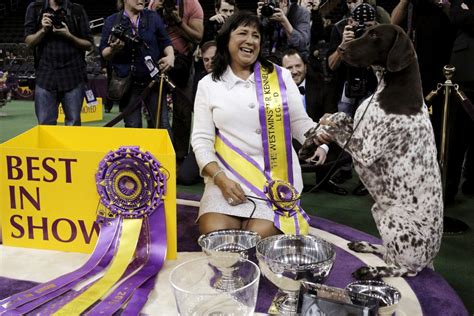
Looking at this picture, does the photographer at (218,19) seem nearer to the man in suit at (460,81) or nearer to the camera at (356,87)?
the camera at (356,87)

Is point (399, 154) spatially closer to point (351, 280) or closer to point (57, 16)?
point (351, 280)

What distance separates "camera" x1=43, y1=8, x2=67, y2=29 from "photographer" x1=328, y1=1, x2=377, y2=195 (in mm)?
1956

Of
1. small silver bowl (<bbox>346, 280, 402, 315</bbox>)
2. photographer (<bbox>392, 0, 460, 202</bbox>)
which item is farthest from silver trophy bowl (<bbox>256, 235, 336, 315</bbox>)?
photographer (<bbox>392, 0, 460, 202</bbox>)

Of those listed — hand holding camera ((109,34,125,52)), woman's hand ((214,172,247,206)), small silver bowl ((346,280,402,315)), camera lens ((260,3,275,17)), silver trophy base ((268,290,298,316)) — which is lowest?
silver trophy base ((268,290,298,316))

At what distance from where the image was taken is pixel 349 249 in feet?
7.61

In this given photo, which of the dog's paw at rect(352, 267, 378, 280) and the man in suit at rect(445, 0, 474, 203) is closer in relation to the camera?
the dog's paw at rect(352, 267, 378, 280)

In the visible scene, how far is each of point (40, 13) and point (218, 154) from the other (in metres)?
2.09

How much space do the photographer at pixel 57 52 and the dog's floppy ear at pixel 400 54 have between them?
257 centimetres

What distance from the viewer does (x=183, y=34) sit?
3.95 m

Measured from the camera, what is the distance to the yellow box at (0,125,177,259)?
202 cm

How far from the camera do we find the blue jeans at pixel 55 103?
3.74 meters

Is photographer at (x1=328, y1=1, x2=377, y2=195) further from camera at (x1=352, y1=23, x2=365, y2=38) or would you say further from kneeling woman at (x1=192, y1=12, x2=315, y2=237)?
kneeling woman at (x1=192, y1=12, x2=315, y2=237)

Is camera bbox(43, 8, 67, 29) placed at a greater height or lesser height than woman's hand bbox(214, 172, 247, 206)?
greater

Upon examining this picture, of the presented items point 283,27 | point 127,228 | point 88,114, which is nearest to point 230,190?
point 127,228
